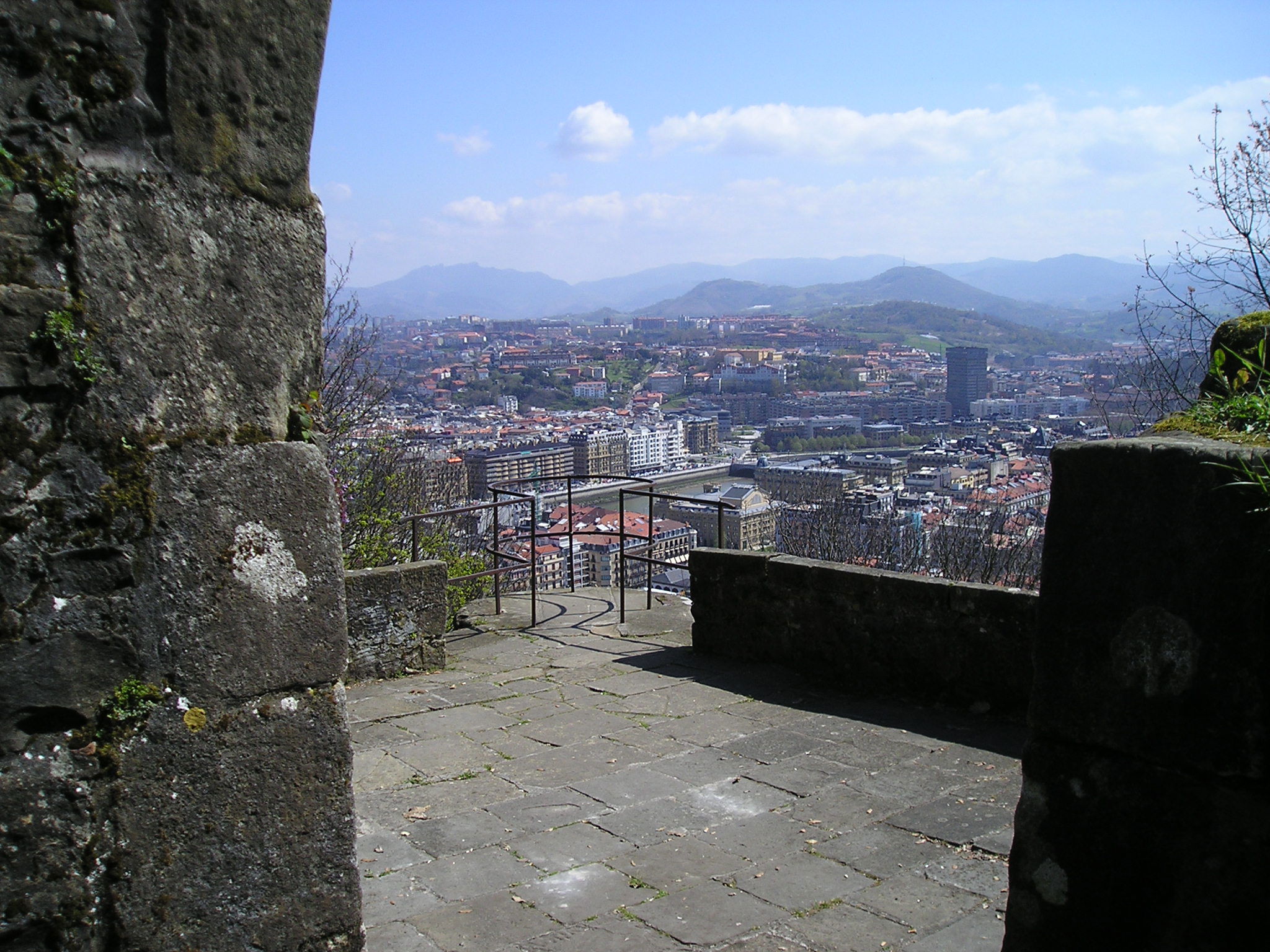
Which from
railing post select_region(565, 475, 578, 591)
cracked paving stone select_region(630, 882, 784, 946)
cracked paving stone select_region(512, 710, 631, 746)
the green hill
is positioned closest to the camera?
cracked paving stone select_region(630, 882, 784, 946)

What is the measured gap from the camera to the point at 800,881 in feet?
10.8

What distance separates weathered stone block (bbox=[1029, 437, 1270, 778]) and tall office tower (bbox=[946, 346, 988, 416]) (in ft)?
135

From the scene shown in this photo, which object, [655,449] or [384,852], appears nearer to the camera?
[384,852]

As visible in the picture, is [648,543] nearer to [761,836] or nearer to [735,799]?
[735,799]

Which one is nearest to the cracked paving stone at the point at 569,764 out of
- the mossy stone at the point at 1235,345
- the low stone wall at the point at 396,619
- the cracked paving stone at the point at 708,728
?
the cracked paving stone at the point at 708,728

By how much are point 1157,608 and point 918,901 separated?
1796 millimetres

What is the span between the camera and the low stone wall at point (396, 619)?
5.71m

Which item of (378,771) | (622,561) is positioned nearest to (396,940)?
(378,771)

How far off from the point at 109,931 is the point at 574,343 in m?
70.5

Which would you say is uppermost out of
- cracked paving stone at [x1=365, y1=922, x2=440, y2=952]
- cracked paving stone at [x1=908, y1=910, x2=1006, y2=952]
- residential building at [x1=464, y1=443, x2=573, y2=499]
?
cracked paving stone at [x1=908, y1=910, x2=1006, y2=952]

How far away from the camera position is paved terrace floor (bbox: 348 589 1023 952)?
304 centimetres

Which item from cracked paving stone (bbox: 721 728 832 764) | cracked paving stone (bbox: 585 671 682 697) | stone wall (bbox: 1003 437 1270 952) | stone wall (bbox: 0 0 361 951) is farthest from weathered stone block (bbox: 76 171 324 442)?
cracked paving stone (bbox: 585 671 682 697)

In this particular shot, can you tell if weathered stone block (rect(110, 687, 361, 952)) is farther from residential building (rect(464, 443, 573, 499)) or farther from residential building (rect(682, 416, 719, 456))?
residential building (rect(682, 416, 719, 456))

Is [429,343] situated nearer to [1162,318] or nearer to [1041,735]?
[1162,318]
